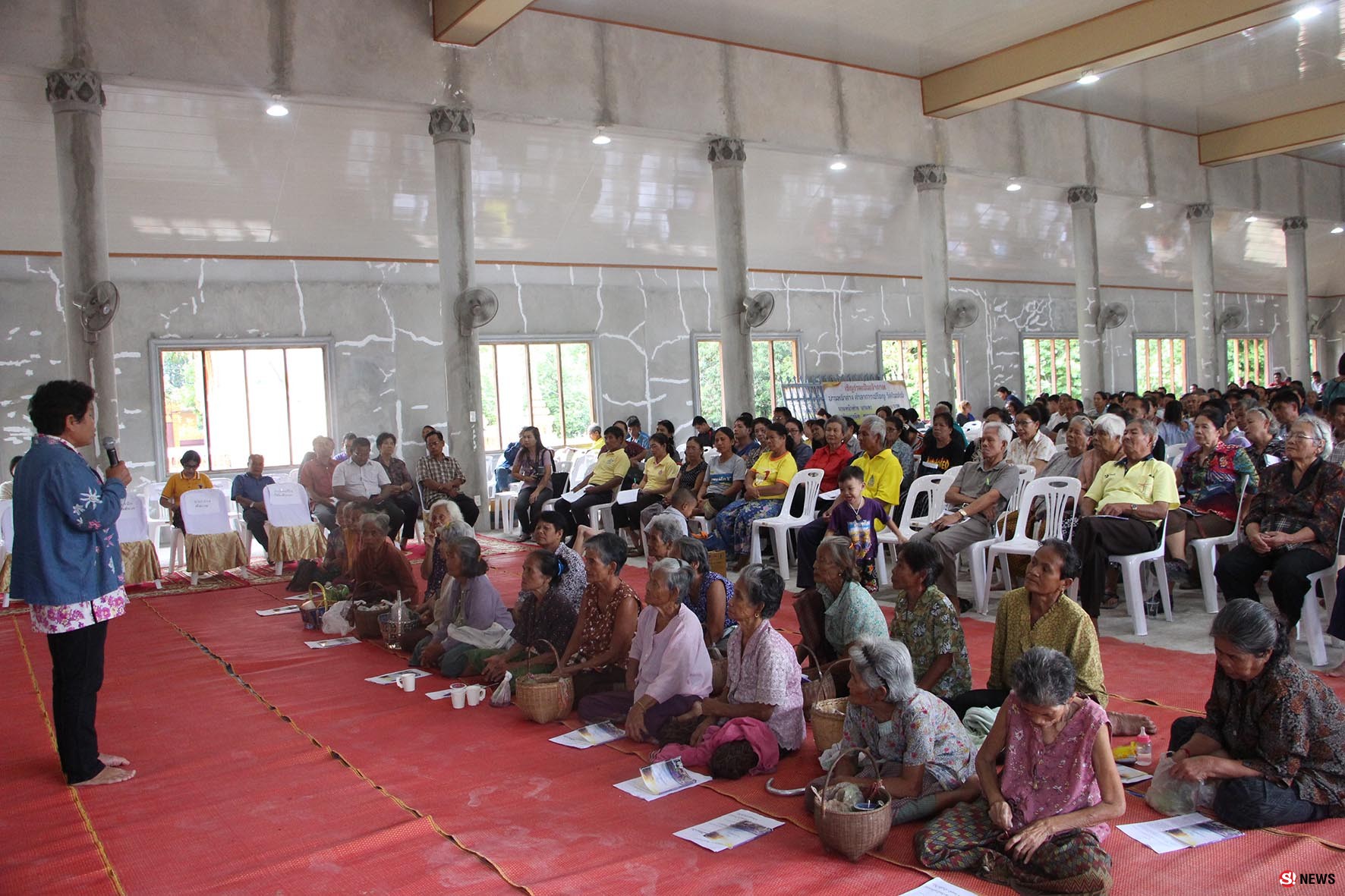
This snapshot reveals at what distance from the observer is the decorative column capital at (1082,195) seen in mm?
13617

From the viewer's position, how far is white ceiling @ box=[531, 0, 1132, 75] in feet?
30.7

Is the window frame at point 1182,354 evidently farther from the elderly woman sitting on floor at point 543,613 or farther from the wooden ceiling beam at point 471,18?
the elderly woman sitting on floor at point 543,613

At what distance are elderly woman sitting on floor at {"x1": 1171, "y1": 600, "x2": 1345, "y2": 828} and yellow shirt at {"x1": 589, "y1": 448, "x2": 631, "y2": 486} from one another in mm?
6781

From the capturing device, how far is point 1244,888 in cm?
251

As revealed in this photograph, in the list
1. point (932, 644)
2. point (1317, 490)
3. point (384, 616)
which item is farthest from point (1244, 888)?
point (384, 616)

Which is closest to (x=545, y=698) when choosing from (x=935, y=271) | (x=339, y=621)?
(x=339, y=621)

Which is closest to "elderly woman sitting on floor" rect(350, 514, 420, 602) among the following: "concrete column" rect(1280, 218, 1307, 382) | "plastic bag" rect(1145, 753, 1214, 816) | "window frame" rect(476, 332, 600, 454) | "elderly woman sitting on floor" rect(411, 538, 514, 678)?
"elderly woman sitting on floor" rect(411, 538, 514, 678)

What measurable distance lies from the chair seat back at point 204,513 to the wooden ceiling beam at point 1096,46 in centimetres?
871

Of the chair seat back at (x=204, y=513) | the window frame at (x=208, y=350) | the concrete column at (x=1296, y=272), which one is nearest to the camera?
the chair seat back at (x=204, y=513)

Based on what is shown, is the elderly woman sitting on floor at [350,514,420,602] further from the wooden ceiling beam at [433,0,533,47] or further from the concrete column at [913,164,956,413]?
the concrete column at [913,164,956,413]

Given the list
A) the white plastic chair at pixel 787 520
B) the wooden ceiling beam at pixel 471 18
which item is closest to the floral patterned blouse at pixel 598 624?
the white plastic chair at pixel 787 520

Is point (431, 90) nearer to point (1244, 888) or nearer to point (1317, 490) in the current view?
point (1317, 490)

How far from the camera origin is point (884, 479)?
667 cm

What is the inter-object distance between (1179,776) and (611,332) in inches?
470
